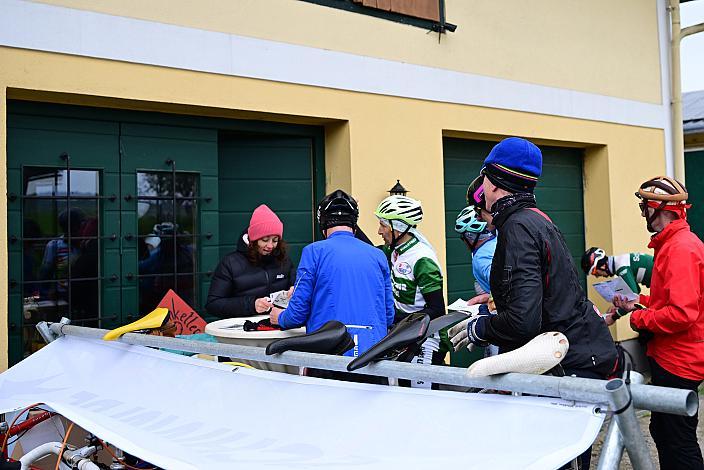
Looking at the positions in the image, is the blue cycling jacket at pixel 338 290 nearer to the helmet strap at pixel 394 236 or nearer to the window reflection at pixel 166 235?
the helmet strap at pixel 394 236

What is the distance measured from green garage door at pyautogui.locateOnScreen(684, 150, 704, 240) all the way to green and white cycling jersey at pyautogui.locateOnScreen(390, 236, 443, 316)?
720 cm

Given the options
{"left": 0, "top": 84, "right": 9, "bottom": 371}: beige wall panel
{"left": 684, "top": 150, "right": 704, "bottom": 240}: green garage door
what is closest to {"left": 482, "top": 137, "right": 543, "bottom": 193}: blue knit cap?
{"left": 0, "top": 84, "right": 9, "bottom": 371}: beige wall panel

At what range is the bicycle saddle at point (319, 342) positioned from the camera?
234 centimetres

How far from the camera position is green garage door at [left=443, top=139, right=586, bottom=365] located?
23.3 feet

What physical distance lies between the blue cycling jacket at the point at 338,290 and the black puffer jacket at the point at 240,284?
1.10m

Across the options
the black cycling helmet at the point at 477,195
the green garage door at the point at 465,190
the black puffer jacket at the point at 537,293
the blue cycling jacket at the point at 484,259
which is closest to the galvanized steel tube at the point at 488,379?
the black puffer jacket at the point at 537,293

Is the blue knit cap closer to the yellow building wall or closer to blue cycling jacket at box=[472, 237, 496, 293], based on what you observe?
blue cycling jacket at box=[472, 237, 496, 293]

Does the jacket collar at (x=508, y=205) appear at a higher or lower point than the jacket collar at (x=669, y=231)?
higher

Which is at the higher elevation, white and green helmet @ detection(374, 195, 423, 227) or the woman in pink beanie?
white and green helmet @ detection(374, 195, 423, 227)

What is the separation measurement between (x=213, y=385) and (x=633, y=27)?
25.9ft

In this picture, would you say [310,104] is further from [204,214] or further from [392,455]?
[392,455]

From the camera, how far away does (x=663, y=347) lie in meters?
3.86

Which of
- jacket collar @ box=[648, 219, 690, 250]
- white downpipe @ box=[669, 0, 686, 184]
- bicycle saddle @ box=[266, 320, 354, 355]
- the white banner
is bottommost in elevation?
the white banner

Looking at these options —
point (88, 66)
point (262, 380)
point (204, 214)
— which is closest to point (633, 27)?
point (204, 214)
